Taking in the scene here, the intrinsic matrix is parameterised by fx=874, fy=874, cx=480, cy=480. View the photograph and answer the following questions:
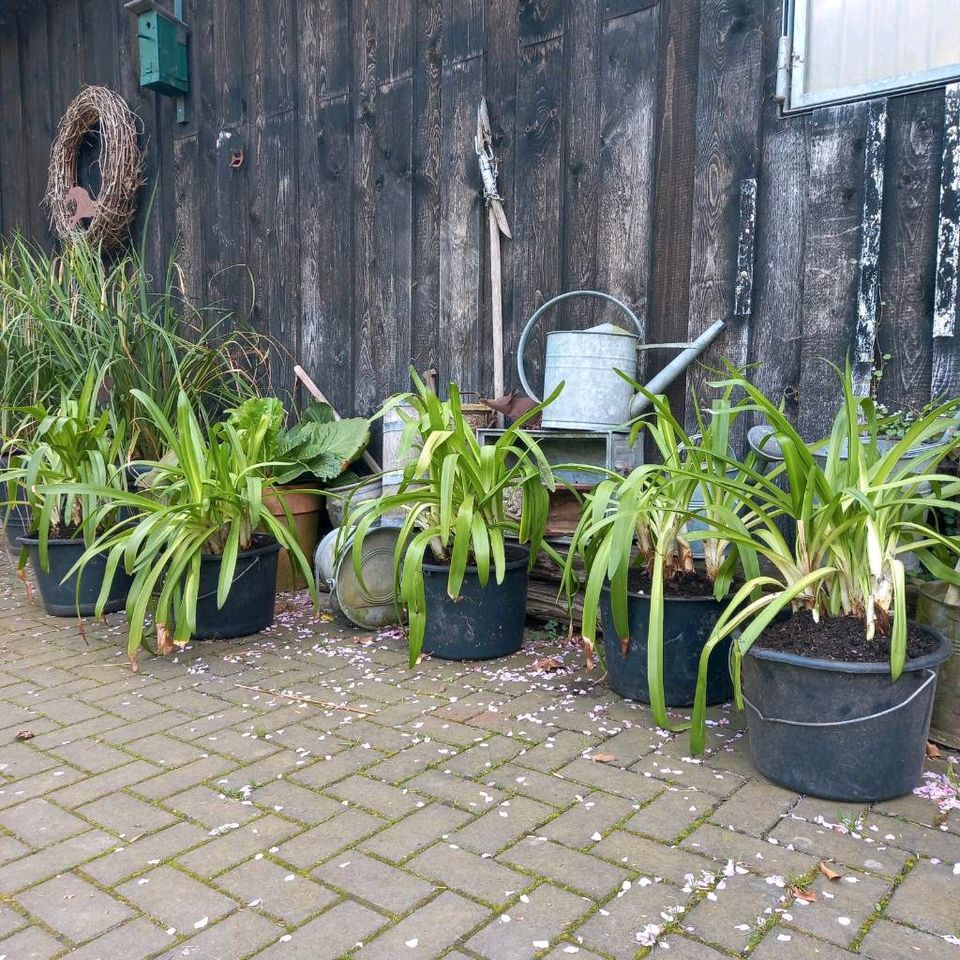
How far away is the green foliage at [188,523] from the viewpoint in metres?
2.46

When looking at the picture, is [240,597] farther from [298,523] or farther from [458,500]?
[458,500]

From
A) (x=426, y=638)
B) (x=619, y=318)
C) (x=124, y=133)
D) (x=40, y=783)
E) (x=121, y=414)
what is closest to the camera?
(x=40, y=783)

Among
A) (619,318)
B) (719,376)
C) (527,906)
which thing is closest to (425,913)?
(527,906)

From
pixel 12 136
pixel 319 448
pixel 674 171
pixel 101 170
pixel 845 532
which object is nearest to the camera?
pixel 845 532

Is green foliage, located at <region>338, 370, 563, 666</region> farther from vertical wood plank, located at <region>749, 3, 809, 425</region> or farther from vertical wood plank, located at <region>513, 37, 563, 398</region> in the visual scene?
vertical wood plank, located at <region>513, 37, 563, 398</region>

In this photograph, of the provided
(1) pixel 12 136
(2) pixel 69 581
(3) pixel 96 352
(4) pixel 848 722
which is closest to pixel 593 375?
(4) pixel 848 722

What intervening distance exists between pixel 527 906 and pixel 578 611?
4.76ft

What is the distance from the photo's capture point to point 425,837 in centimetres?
157

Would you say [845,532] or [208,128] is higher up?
[208,128]

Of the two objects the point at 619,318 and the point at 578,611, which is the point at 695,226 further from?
the point at 578,611

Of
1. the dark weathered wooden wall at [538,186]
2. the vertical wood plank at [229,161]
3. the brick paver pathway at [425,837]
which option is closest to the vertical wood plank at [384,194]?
the dark weathered wooden wall at [538,186]

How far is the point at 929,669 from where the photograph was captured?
1.69 meters

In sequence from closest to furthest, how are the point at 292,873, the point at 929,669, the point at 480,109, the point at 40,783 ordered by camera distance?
1. the point at 292,873
2. the point at 929,669
3. the point at 40,783
4. the point at 480,109

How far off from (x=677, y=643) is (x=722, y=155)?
62.9 inches
